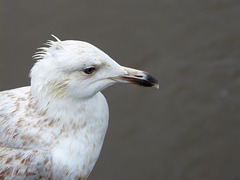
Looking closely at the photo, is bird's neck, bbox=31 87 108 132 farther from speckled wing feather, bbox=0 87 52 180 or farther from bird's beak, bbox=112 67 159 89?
bird's beak, bbox=112 67 159 89

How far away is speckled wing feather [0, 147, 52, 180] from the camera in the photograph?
301 centimetres

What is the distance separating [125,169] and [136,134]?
501 mm

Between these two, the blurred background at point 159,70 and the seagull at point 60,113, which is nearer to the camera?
the seagull at point 60,113

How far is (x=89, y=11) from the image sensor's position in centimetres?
569

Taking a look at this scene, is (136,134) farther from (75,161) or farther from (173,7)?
(173,7)

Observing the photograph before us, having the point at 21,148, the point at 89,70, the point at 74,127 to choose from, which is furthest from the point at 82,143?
the point at 89,70

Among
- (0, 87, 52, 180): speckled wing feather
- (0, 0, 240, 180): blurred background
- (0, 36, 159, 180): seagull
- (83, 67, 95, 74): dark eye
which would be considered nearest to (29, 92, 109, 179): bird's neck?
(0, 36, 159, 180): seagull

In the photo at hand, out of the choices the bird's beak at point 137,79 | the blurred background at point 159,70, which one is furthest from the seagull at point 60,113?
the blurred background at point 159,70

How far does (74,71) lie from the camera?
9.37ft

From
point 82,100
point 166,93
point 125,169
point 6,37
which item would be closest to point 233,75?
point 166,93

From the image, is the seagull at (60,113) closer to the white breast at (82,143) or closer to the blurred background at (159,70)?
the white breast at (82,143)

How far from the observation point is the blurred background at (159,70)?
4.73 m

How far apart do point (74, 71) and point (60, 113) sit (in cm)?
46

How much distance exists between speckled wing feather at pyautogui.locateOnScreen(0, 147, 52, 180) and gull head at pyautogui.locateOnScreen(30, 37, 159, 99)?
1.76 feet
